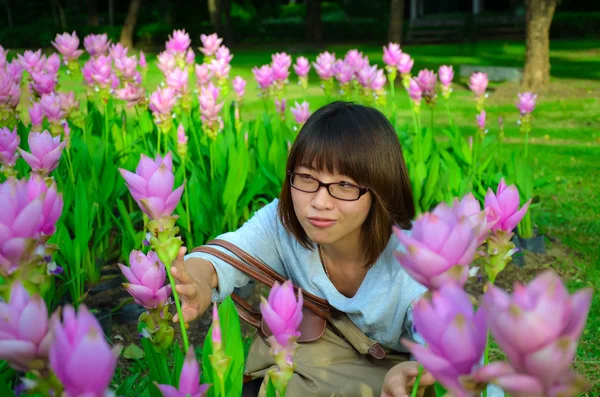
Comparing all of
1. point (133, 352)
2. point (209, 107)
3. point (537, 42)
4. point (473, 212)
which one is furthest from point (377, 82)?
point (537, 42)

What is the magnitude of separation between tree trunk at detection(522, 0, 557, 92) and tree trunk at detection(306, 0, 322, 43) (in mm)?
13952

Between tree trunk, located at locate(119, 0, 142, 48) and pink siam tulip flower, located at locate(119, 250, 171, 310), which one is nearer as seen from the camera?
pink siam tulip flower, located at locate(119, 250, 171, 310)

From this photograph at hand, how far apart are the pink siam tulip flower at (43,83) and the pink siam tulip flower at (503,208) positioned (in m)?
2.89

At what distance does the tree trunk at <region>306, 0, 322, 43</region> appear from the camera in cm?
2405

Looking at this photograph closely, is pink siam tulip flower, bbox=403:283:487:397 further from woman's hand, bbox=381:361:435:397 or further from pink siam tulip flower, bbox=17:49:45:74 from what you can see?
pink siam tulip flower, bbox=17:49:45:74

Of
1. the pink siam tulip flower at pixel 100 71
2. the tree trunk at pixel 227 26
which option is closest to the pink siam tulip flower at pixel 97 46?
the pink siam tulip flower at pixel 100 71

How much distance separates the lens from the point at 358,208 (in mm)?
2037

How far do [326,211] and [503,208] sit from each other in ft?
2.15

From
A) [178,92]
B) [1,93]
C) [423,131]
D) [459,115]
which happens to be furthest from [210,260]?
[459,115]

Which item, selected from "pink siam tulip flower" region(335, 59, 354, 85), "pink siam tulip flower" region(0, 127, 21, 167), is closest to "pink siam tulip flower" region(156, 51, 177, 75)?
"pink siam tulip flower" region(335, 59, 354, 85)

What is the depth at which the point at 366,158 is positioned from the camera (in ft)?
6.72

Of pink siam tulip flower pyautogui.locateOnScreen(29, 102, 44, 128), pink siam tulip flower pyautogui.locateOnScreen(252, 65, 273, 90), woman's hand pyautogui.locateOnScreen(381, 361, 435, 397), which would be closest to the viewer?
woman's hand pyautogui.locateOnScreen(381, 361, 435, 397)

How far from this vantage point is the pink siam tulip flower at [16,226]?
104 cm

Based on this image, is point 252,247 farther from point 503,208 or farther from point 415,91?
point 415,91
